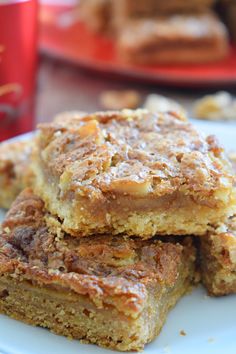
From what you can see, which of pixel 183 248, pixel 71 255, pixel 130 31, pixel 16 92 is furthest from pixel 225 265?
pixel 130 31

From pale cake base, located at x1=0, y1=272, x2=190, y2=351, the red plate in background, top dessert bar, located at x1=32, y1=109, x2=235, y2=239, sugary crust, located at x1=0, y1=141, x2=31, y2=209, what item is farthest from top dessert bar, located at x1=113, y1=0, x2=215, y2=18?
pale cake base, located at x1=0, y1=272, x2=190, y2=351

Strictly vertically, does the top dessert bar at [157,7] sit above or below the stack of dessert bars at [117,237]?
below

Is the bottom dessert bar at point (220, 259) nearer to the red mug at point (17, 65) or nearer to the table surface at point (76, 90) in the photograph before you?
the red mug at point (17, 65)

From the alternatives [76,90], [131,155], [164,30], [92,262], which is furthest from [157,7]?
[92,262]

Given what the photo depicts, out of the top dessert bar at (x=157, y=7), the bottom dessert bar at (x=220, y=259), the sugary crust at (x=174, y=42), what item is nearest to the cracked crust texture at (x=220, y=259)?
the bottom dessert bar at (x=220, y=259)

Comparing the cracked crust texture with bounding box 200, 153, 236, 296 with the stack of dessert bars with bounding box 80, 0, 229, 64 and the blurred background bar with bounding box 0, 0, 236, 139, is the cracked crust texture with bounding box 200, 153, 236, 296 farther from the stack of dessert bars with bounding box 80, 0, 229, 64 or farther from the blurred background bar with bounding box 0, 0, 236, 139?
the stack of dessert bars with bounding box 80, 0, 229, 64

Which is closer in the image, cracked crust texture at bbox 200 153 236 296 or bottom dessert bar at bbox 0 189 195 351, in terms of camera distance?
bottom dessert bar at bbox 0 189 195 351

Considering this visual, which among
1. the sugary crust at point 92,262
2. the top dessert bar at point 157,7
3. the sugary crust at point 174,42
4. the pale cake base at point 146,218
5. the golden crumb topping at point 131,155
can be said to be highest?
the golden crumb topping at point 131,155
